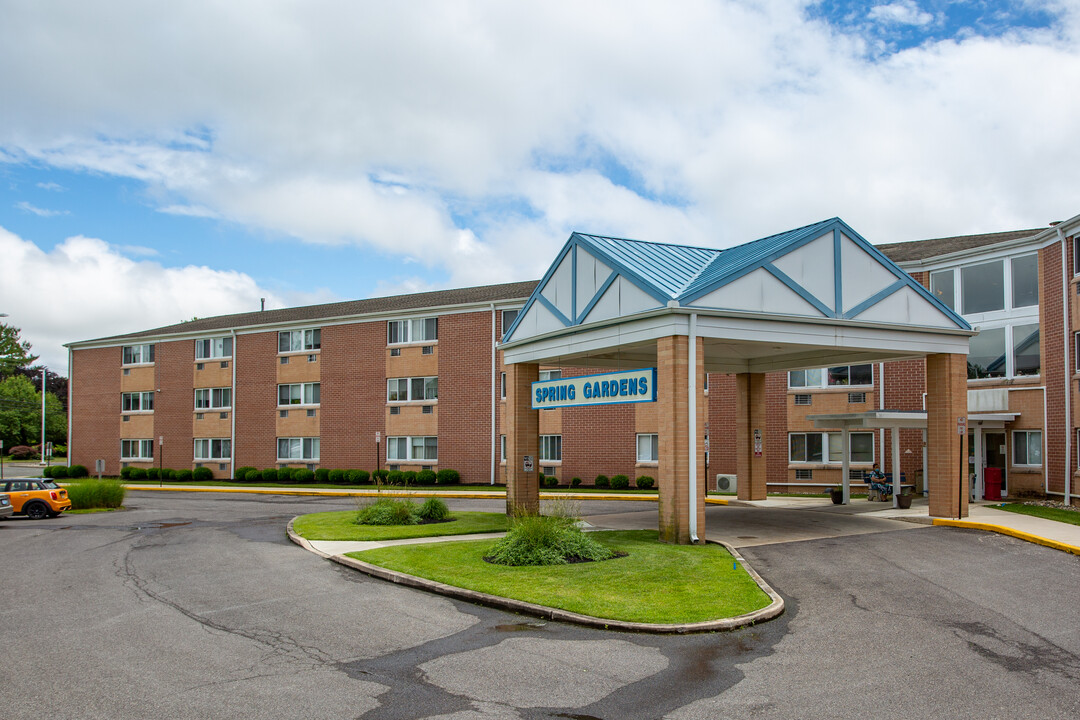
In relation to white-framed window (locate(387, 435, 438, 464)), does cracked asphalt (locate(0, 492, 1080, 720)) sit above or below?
below

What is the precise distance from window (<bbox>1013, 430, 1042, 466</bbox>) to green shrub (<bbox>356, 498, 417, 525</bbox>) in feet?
64.3

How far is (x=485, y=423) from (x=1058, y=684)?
32.8 meters

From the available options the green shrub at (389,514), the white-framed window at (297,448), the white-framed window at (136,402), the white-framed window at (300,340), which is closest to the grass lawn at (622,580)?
the green shrub at (389,514)

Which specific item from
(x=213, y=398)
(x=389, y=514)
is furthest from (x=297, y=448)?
(x=389, y=514)

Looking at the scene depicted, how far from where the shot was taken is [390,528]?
2000 cm

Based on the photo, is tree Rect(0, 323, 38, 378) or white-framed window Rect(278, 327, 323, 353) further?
tree Rect(0, 323, 38, 378)

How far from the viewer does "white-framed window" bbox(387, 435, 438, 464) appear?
41.8m

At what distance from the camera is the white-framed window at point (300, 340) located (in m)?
46.1

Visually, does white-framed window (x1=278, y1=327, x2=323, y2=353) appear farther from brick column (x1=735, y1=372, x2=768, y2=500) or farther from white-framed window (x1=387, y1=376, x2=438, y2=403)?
brick column (x1=735, y1=372, x2=768, y2=500)

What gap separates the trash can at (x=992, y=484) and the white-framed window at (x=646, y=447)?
43.7ft

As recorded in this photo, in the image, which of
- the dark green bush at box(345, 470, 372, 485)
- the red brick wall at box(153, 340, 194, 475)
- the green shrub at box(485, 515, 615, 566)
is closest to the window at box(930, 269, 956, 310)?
the green shrub at box(485, 515, 615, 566)

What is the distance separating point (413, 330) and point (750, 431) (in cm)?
2101

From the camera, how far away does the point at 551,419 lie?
3862cm

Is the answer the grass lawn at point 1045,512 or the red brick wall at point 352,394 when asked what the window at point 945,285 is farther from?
the red brick wall at point 352,394
